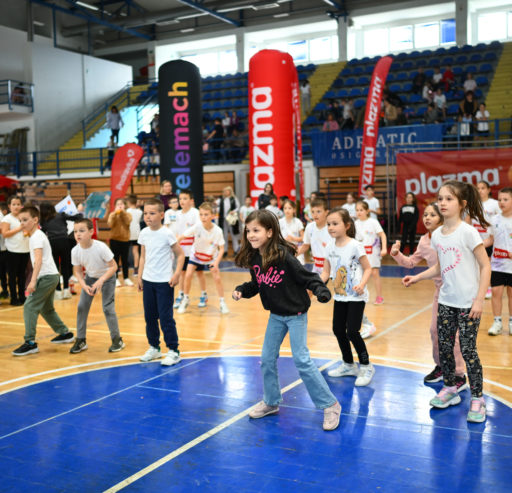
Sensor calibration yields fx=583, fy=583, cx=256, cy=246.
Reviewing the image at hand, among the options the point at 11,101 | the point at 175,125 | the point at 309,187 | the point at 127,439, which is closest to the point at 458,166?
the point at 309,187

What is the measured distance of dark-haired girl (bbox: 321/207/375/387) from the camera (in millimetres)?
4816

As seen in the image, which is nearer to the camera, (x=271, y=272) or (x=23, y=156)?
(x=271, y=272)

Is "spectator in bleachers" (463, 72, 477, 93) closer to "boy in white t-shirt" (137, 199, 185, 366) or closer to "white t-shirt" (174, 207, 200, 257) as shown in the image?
"white t-shirt" (174, 207, 200, 257)

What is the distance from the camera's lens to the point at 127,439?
386 cm

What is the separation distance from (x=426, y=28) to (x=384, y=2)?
197 centimetres

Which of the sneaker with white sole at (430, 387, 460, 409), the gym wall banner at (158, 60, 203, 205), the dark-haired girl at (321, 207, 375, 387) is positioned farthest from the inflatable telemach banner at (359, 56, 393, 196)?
the sneaker with white sole at (430, 387, 460, 409)

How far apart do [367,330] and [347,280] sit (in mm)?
1940

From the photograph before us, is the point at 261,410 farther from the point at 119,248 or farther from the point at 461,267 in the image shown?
the point at 119,248

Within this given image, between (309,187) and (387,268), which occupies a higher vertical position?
(309,187)

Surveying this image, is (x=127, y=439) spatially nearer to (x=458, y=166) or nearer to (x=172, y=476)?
(x=172, y=476)

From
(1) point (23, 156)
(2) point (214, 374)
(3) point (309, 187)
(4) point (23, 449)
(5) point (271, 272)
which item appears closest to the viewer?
(4) point (23, 449)

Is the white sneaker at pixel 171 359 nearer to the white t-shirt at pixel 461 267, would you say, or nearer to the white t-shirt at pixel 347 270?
the white t-shirt at pixel 347 270

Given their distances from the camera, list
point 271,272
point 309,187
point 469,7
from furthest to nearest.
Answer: point 469,7, point 309,187, point 271,272

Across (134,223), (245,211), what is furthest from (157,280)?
(245,211)
